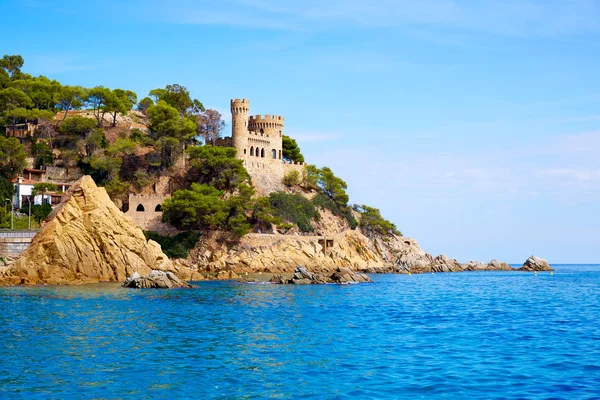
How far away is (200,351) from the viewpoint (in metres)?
22.1

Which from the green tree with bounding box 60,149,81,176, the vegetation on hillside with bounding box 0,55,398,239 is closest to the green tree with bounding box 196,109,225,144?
the vegetation on hillside with bounding box 0,55,398,239

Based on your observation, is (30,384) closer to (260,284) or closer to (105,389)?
(105,389)

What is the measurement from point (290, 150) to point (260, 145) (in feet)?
38.3

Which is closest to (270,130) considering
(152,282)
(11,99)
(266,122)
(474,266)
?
(266,122)

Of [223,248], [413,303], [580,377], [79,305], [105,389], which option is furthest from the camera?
[223,248]

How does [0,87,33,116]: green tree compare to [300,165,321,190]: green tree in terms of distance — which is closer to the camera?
[0,87,33,116]: green tree

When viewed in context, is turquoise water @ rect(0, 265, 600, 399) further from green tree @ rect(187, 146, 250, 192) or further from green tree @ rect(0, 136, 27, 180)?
green tree @ rect(187, 146, 250, 192)

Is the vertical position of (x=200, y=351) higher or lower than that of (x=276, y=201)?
lower

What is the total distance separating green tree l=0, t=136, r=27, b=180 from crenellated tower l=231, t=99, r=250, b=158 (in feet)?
81.4

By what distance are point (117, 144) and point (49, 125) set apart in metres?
8.97

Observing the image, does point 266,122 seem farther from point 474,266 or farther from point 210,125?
point 474,266

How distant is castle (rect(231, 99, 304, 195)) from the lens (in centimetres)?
8288

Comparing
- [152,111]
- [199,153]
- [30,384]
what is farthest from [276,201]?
[30,384]

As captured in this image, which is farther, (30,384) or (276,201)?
(276,201)
